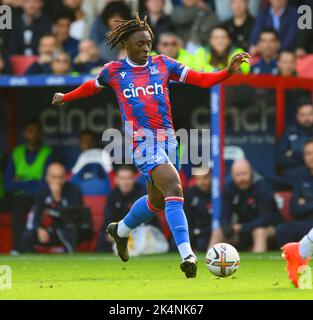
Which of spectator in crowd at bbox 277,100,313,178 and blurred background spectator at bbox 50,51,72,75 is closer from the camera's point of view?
spectator in crowd at bbox 277,100,313,178

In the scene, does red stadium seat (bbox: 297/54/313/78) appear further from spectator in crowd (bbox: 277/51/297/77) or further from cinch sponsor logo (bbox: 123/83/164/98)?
cinch sponsor logo (bbox: 123/83/164/98)

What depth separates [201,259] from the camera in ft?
42.8

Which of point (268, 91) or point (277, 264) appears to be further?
point (268, 91)

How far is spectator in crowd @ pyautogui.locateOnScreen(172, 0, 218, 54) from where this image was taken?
16.0 meters

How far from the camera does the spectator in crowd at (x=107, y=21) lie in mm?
16641

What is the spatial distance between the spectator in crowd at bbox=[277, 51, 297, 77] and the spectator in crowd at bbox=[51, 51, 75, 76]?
282cm

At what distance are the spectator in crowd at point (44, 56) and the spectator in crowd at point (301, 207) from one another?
374cm

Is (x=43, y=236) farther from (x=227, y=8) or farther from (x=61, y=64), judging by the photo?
(x=227, y=8)

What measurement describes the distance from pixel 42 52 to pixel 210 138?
273 cm

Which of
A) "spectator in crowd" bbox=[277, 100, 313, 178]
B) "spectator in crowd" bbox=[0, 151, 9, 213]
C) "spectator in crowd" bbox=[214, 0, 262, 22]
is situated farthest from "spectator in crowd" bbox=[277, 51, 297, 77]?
"spectator in crowd" bbox=[0, 151, 9, 213]

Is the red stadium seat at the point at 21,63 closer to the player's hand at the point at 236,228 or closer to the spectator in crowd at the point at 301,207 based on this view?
the player's hand at the point at 236,228
